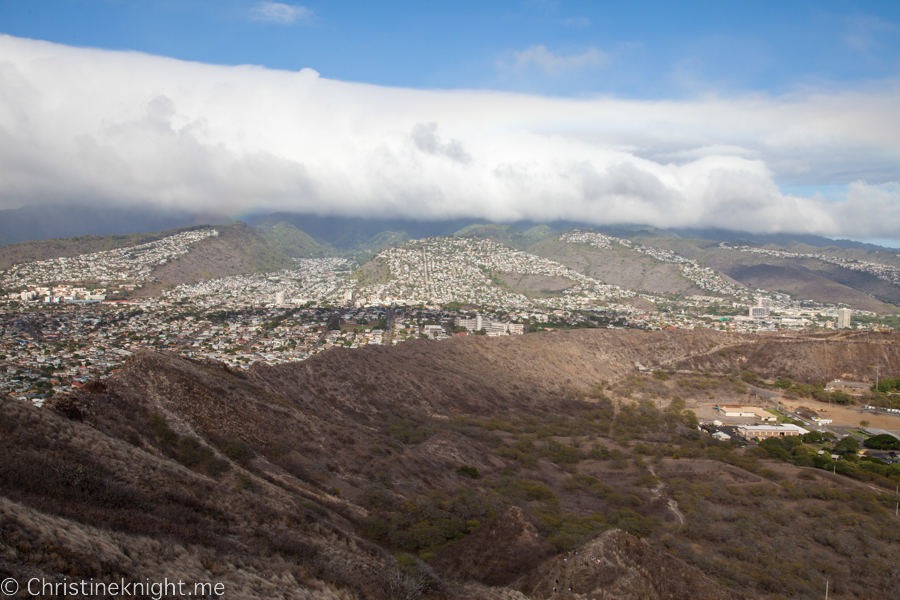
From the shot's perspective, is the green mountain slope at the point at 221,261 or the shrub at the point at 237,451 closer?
the shrub at the point at 237,451

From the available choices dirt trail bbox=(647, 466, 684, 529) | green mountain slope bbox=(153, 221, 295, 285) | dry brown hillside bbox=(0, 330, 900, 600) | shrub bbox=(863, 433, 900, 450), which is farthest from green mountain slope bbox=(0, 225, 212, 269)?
shrub bbox=(863, 433, 900, 450)

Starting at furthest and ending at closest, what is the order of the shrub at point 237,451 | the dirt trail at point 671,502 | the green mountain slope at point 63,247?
the green mountain slope at point 63,247 → the dirt trail at point 671,502 → the shrub at point 237,451

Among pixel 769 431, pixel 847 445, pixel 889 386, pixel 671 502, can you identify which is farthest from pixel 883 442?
pixel 671 502

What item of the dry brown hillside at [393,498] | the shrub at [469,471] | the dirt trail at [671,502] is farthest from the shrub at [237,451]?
the dirt trail at [671,502]

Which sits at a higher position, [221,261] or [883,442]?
[221,261]

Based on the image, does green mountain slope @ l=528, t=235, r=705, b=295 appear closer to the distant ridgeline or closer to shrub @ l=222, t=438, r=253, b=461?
the distant ridgeline

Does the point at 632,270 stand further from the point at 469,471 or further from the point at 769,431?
the point at 469,471

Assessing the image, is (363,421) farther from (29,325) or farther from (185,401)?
(29,325)

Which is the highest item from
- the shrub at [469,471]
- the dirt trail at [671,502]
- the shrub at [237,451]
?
the shrub at [237,451]

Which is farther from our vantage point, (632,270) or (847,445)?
(632,270)

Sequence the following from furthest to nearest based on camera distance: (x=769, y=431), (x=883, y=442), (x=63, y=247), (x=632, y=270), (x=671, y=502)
Answer: (x=632, y=270) < (x=63, y=247) < (x=769, y=431) < (x=883, y=442) < (x=671, y=502)

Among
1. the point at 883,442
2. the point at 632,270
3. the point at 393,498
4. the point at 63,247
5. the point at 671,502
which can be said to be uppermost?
the point at 632,270

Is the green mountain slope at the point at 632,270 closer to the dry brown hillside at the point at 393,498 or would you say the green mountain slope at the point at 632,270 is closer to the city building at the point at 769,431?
the city building at the point at 769,431
